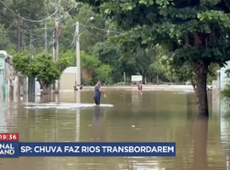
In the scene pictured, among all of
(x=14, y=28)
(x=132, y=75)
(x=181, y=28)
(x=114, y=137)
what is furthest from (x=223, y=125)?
(x=132, y=75)

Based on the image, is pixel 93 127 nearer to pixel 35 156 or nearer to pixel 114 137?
pixel 114 137

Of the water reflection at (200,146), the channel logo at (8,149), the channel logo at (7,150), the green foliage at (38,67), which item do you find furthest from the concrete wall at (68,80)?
the channel logo at (7,150)

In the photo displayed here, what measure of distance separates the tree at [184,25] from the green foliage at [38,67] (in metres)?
22.7

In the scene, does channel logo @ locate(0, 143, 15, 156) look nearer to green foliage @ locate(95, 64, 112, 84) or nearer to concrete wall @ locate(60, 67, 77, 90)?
concrete wall @ locate(60, 67, 77, 90)

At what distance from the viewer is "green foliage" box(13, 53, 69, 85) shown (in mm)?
42562

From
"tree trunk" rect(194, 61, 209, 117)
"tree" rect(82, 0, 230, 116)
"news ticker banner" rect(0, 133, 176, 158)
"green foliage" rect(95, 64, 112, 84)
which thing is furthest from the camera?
"green foliage" rect(95, 64, 112, 84)

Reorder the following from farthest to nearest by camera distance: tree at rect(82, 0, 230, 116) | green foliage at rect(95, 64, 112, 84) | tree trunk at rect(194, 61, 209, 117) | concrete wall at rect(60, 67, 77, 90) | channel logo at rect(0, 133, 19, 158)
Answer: green foliage at rect(95, 64, 112, 84) < concrete wall at rect(60, 67, 77, 90) < tree trunk at rect(194, 61, 209, 117) < tree at rect(82, 0, 230, 116) < channel logo at rect(0, 133, 19, 158)

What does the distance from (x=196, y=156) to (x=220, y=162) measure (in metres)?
0.82

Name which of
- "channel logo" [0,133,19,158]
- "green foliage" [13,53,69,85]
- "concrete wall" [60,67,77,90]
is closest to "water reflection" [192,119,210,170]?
"channel logo" [0,133,19,158]

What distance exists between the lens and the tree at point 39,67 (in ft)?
140

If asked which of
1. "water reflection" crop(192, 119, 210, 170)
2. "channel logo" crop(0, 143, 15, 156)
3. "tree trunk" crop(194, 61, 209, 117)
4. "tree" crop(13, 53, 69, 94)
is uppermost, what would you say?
"tree" crop(13, 53, 69, 94)

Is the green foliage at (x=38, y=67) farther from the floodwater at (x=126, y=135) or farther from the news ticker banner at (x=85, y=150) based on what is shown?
the news ticker banner at (x=85, y=150)

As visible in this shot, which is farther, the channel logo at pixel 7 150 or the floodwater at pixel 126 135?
the channel logo at pixel 7 150

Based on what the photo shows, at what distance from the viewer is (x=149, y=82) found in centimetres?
9688
